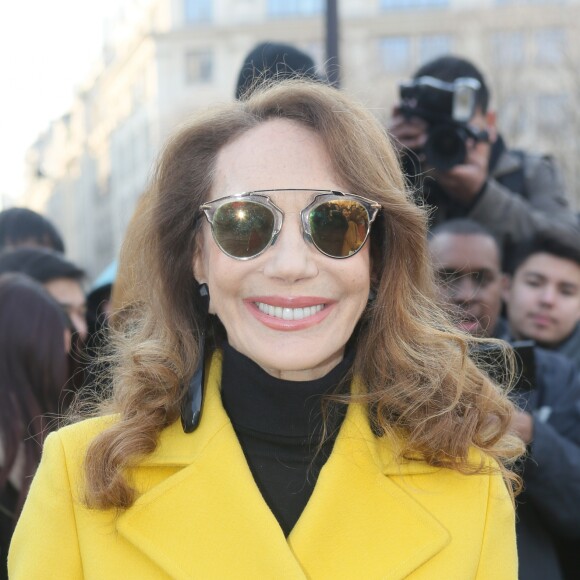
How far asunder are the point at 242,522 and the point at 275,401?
0.31 meters

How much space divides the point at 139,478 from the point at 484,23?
81.7 ft

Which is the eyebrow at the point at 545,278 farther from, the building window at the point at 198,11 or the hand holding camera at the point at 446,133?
the building window at the point at 198,11

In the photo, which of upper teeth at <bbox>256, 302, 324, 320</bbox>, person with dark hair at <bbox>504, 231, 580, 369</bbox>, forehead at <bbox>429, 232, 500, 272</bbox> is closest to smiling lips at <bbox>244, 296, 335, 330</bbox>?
upper teeth at <bbox>256, 302, 324, 320</bbox>

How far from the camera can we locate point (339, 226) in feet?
6.69

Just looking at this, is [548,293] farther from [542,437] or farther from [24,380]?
[24,380]

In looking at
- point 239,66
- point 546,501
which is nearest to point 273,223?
point 546,501

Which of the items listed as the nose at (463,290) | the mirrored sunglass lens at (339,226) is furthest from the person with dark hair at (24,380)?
the nose at (463,290)

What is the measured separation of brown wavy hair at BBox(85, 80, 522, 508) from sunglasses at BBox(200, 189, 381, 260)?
10 centimetres

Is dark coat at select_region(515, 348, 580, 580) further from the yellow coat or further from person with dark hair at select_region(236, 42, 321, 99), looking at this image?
person with dark hair at select_region(236, 42, 321, 99)

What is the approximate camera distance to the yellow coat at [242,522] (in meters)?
1.98

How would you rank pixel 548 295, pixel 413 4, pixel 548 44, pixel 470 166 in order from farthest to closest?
pixel 413 4 → pixel 548 44 → pixel 548 295 → pixel 470 166

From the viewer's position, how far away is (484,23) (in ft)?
82.0

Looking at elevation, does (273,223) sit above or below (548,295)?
above

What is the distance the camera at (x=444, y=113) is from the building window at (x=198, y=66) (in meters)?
44.4
